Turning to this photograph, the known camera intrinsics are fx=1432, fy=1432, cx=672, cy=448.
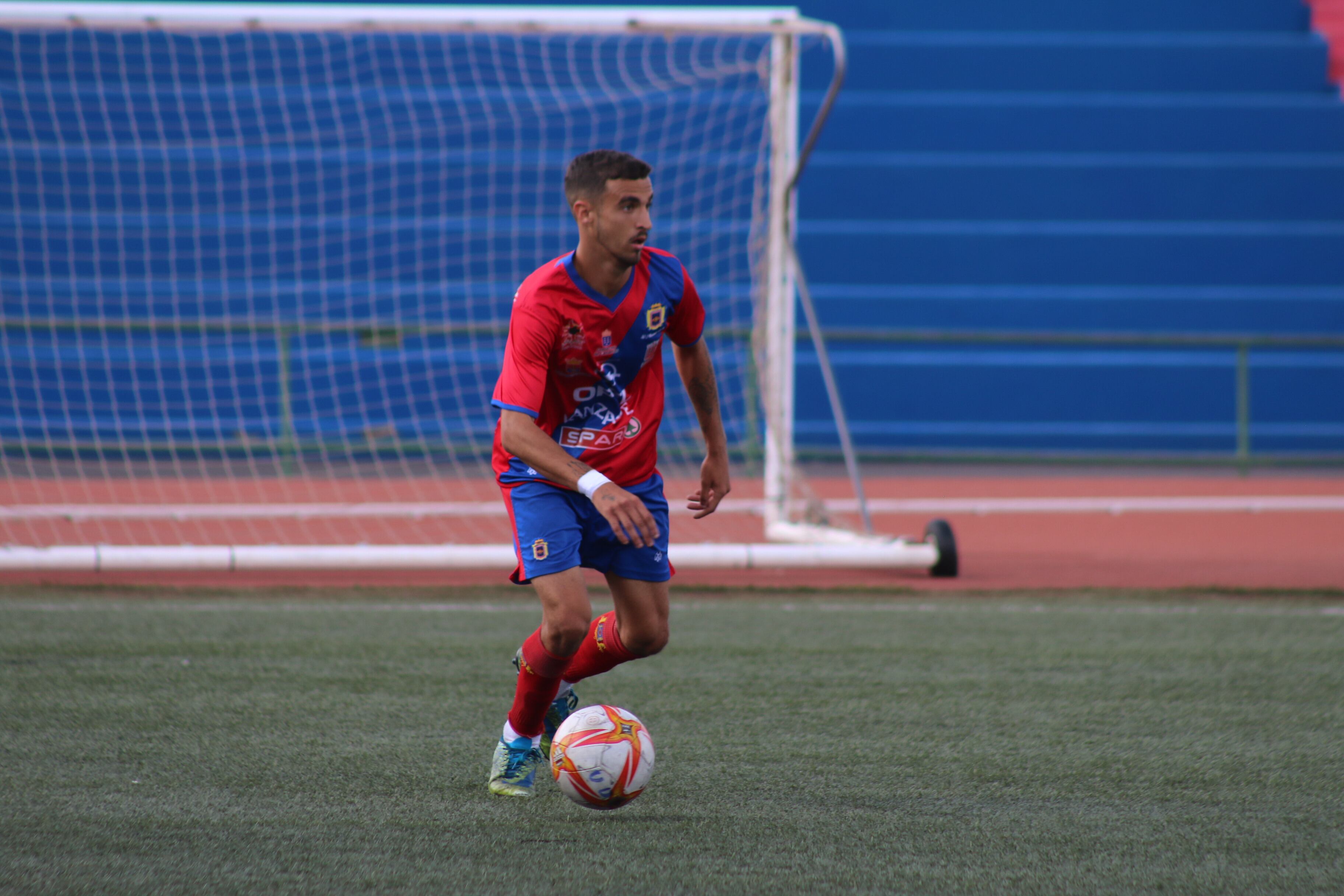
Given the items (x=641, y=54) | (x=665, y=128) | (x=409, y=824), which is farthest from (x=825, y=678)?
(x=641, y=54)

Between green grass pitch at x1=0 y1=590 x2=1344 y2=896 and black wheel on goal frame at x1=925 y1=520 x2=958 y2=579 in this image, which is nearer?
green grass pitch at x1=0 y1=590 x2=1344 y2=896

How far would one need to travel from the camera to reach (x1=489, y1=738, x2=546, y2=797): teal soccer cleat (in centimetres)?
348

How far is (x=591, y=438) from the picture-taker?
3.59 metres

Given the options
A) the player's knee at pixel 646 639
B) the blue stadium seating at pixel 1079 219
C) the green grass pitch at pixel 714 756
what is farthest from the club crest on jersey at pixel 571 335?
the blue stadium seating at pixel 1079 219

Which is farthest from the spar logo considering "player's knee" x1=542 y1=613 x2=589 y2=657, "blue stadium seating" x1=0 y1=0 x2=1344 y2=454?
"blue stadium seating" x1=0 y1=0 x2=1344 y2=454

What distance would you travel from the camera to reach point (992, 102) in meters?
14.9

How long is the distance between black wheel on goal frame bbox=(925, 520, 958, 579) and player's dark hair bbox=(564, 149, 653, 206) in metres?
4.01

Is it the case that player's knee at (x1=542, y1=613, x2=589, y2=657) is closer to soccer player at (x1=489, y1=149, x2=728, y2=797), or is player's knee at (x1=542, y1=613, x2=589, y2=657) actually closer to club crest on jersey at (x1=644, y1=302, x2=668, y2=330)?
soccer player at (x1=489, y1=149, x2=728, y2=797)

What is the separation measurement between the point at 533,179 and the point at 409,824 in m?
11.5

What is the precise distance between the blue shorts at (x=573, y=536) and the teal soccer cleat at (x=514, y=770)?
0.40 m

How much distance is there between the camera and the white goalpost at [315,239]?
11.3m

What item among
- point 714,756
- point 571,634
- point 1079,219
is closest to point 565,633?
point 571,634

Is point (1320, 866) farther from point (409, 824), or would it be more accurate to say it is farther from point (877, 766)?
point (409, 824)

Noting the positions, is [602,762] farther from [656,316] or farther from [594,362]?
[656,316]
